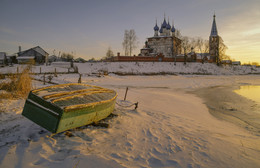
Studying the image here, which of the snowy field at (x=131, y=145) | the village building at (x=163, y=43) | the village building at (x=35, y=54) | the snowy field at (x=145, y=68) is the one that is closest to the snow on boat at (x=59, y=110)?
the snowy field at (x=131, y=145)

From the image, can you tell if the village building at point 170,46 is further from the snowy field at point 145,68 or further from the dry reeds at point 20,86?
the dry reeds at point 20,86

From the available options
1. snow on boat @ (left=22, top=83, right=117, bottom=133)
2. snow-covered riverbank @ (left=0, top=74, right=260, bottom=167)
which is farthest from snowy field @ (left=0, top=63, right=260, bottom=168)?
snow on boat @ (left=22, top=83, right=117, bottom=133)

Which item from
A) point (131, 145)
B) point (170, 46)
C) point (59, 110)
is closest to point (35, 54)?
point (170, 46)

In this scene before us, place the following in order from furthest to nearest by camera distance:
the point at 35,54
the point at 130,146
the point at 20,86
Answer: the point at 35,54
the point at 20,86
the point at 130,146

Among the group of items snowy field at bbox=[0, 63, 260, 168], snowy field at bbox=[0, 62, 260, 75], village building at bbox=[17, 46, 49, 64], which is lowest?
snowy field at bbox=[0, 63, 260, 168]

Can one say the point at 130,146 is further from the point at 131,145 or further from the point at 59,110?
the point at 59,110

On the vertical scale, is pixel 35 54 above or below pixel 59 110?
above

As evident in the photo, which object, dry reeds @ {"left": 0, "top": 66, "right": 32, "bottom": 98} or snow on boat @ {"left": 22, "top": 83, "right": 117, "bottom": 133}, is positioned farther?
dry reeds @ {"left": 0, "top": 66, "right": 32, "bottom": 98}

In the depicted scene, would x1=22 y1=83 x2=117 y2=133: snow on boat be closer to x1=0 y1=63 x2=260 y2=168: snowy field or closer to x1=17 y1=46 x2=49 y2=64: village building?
x1=0 y1=63 x2=260 y2=168: snowy field

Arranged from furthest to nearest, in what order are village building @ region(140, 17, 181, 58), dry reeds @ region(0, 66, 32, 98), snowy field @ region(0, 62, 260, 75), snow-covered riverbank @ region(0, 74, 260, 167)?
village building @ region(140, 17, 181, 58)
snowy field @ region(0, 62, 260, 75)
dry reeds @ region(0, 66, 32, 98)
snow-covered riverbank @ region(0, 74, 260, 167)

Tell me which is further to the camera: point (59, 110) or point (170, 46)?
point (170, 46)

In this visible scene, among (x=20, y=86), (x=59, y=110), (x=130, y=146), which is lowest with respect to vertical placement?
(x=130, y=146)

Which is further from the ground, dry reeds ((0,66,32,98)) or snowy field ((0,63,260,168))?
dry reeds ((0,66,32,98))

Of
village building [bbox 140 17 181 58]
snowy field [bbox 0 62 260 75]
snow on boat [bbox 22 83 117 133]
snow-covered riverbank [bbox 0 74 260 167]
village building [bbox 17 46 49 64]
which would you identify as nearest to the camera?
snow-covered riverbank [bbox 0 74 260 167]
